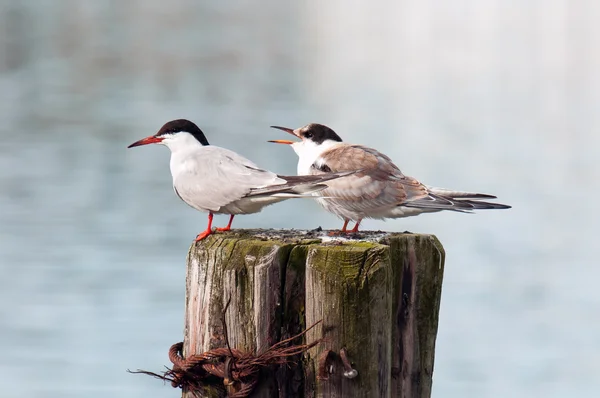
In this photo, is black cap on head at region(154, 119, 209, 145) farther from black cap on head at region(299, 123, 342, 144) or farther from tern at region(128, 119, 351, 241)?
black cap on head at region(299, 123, 342, 144)

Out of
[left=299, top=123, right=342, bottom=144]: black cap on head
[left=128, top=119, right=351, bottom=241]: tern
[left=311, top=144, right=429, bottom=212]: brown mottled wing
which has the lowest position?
[left=128, top=119, right=351, bottom=241]: tern

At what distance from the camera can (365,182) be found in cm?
588

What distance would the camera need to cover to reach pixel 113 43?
93.1 ft

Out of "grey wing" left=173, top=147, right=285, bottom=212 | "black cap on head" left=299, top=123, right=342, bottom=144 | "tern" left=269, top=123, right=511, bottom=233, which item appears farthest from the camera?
"black cap on head" left=299, top=123, right=342, bottom=144

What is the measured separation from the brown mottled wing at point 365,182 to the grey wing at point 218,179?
1044mm

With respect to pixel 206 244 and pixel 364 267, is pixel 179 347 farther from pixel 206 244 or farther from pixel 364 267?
pixel 364 267

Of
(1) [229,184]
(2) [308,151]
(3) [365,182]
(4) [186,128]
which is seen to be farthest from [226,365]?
(2) [308,151]

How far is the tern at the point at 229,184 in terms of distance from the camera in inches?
176

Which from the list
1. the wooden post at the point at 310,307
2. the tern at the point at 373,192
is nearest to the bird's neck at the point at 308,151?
the tern at the point at 373,192

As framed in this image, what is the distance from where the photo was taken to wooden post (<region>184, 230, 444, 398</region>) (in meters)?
3.43

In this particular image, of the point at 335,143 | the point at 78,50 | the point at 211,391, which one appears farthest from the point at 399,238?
the point at 78,50

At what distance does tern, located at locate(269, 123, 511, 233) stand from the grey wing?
39.5 inches

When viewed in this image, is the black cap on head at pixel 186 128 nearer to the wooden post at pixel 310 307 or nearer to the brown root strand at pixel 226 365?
the wooden post at pixel 310 307

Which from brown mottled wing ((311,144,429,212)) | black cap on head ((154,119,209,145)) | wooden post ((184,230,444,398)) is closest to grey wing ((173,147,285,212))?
black cap on head ((154,119,209,145))
